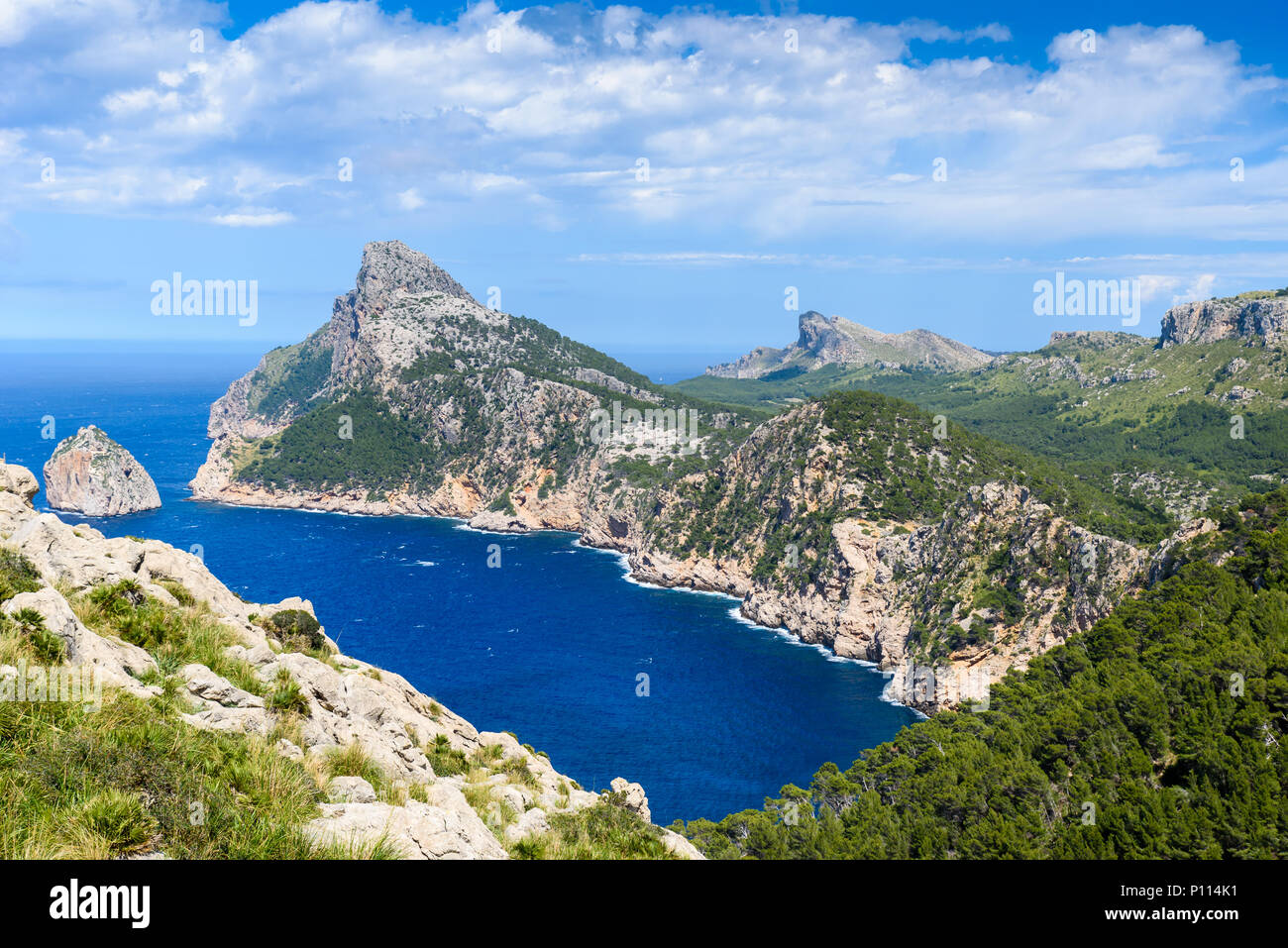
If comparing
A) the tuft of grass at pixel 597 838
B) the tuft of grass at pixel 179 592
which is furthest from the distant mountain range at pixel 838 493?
Answer: the tuft of grass at pixel 179 592

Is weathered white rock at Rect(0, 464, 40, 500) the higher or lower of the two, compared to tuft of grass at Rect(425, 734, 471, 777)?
higher

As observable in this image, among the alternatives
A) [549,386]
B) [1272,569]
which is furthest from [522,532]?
[1272,569]

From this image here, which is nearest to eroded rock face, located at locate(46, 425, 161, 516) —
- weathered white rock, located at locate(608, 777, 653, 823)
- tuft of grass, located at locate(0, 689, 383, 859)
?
weathered white rock, located at locate(608, 777, 653, 823)

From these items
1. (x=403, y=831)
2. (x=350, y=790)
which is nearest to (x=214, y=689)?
(x=350, y=790)

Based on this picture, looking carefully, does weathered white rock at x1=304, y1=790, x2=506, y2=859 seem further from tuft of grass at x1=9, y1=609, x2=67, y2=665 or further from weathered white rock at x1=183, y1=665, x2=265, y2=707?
tuft of grass at x1=9, y1=609, x2=67, y2=665

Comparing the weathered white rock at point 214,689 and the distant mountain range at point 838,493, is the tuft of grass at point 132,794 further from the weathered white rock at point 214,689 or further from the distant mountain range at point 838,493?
the distant mountain range at point 838,493
